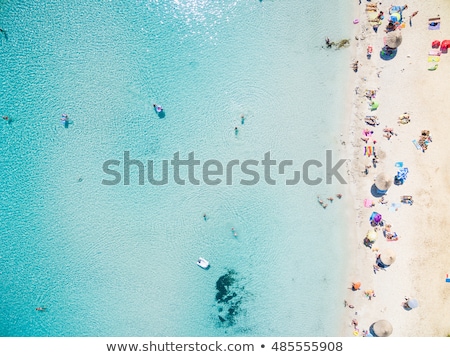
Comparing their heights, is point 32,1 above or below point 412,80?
above

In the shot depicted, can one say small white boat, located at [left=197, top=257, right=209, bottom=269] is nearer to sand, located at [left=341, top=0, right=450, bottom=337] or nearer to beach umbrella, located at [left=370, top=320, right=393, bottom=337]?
sand, located at [left=341, top=0, right=450, bottom=337]

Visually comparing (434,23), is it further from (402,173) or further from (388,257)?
(388,257)

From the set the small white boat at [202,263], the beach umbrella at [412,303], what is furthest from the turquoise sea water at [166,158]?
the beach umbrella at [412,303]

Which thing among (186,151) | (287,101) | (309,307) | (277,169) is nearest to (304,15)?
(287,101)

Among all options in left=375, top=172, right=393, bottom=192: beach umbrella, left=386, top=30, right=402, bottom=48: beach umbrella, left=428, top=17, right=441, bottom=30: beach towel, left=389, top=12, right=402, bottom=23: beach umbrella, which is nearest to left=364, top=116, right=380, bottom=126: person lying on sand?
left=375, top=172, right=393, bottom=192: beach umbrella

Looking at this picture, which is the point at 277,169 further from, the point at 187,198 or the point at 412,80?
the point at 412,80
